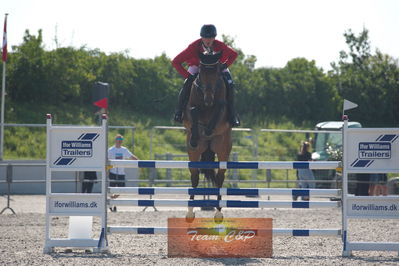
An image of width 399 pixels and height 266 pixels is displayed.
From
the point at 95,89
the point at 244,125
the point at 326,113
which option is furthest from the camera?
the point at 326,113

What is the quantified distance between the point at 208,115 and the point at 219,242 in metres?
1.59

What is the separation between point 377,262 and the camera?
6742 mm

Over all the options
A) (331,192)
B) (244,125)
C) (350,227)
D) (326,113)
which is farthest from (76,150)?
(326,113)

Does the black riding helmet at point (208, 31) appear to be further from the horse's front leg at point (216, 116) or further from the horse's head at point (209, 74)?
the horse's front leg at point (216, 116)

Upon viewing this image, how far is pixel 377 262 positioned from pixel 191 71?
350 centimetres

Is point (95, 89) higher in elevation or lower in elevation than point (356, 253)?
higher

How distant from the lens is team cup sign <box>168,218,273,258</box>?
7160 mm

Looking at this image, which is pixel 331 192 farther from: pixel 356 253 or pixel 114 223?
pixel 114 223

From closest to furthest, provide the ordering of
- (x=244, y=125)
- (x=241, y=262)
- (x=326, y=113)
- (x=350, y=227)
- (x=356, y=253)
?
(x=241, y=262)
(x=356, y=253)
(x=350, y=227)
(x=244, y=125)
(x=326, y=113)

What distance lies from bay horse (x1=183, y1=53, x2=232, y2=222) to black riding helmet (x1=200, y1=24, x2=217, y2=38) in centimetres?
51

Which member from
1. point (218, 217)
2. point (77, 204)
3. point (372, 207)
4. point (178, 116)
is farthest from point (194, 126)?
point (372, 207)

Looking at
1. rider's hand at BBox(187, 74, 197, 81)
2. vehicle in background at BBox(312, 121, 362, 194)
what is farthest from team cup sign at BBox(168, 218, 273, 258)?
vehicle in background at BBox(312, 121, 362, 194)

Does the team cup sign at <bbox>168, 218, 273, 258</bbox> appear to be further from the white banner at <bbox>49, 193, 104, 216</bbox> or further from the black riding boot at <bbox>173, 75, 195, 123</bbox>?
the black riding boot at <bbox>173, 75, 195, 123</bbox>

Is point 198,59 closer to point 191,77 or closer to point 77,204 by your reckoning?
point 191,77
